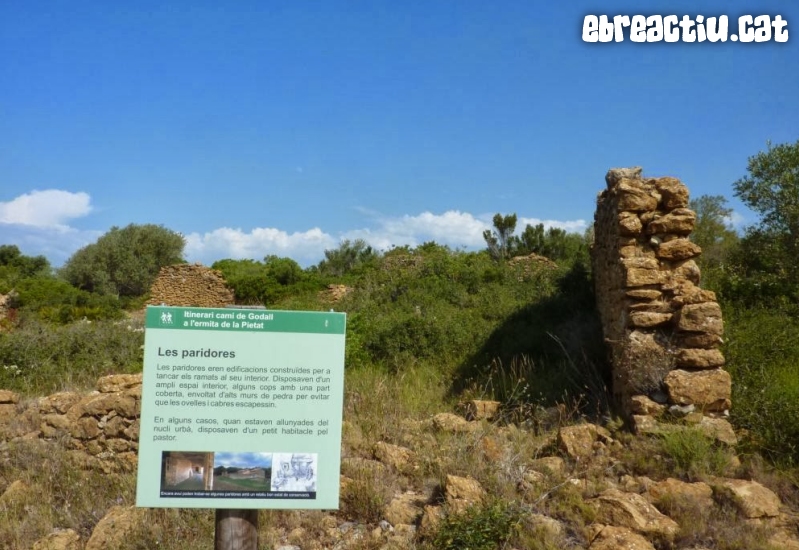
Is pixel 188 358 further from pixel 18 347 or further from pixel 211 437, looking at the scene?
pixel 18 347

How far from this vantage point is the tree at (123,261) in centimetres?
3200

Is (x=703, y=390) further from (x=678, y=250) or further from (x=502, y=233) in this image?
(x=502, y=233)

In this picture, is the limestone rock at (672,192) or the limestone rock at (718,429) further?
the limestone rock at (672,192)

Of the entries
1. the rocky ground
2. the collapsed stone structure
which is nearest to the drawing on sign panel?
the rocky ground

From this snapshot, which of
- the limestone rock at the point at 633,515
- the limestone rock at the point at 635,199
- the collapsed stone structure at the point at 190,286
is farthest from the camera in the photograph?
the collapsed stone structure at the point at 190,286

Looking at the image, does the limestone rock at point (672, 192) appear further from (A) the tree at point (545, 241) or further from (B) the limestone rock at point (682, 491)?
(A) the tree at point (545, 241)

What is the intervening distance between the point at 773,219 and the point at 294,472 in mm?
9329

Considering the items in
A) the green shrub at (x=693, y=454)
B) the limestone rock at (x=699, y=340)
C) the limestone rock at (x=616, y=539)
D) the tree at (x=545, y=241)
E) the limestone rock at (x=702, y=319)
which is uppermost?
the tree at (x=545, y=241)

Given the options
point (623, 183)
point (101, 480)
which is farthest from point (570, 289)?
point (101, 480)

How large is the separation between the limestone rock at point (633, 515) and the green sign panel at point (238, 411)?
199 cm

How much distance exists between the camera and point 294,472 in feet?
10.9

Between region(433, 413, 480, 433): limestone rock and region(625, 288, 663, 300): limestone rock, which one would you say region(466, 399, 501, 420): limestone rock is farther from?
region(625, 288, 663, 300): limestone rock

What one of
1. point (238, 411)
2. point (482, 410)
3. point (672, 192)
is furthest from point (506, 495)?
point (672, 192)

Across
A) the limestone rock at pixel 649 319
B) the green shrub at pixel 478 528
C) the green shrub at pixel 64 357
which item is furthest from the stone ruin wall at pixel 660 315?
the green shrub at pixel 64 357
